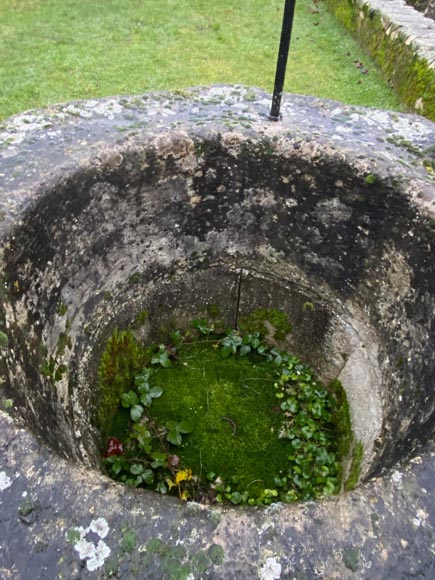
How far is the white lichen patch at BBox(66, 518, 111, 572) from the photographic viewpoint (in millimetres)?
1268

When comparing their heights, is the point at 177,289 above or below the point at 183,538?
below

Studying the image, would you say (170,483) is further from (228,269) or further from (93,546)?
(93,546)

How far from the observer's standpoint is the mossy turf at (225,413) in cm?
306

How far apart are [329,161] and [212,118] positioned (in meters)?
0.69

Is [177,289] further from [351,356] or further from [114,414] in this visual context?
[351,356]

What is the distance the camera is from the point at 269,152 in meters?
2.78

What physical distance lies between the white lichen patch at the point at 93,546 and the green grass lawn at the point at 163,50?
4.86m

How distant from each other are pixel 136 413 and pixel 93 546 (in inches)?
74.9

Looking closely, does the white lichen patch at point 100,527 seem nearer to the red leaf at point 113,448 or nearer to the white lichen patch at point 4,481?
the white lichen patch at point 4,481

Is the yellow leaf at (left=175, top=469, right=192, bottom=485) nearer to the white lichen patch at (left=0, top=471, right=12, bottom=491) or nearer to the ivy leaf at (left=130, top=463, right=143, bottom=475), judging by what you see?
the ivy leaf at (left=130, top=463, right=143, bottom=475)

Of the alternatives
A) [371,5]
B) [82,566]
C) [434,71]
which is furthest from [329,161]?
[371,5]

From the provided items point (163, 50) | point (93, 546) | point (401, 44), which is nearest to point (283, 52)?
point (93, 546)

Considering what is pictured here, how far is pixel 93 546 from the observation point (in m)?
1.29

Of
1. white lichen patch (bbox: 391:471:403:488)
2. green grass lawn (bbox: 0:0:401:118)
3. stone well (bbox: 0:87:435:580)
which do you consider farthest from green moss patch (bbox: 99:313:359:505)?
green grass lawn (bbox: 0:0:401:118)
